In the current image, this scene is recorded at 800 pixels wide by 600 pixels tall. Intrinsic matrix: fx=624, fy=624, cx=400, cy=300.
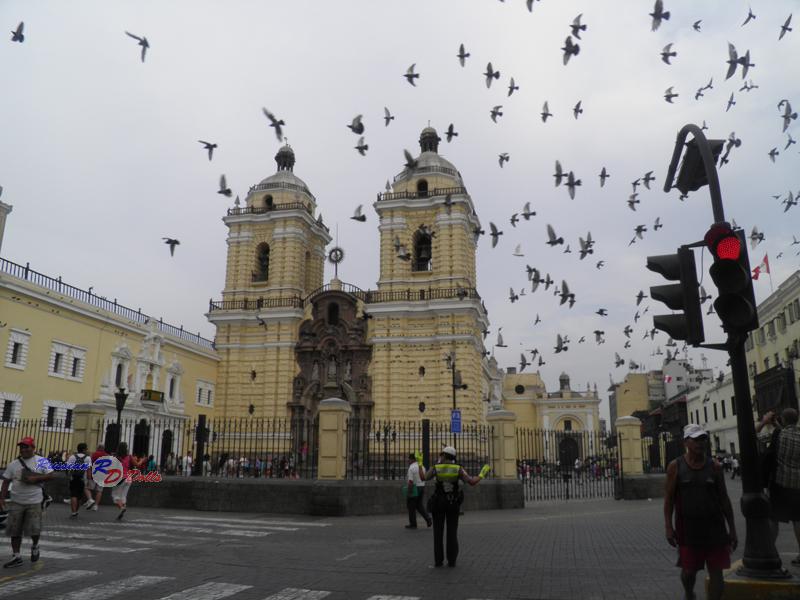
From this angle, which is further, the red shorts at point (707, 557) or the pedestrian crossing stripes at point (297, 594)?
the pedestrian crossing stripes at point (297, 594)

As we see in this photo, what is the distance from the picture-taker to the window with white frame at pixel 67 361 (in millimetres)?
27625

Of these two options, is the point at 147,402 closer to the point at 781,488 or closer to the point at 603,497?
the point at 603,497

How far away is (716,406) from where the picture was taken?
46.6 m

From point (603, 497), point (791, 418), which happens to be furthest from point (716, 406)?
point (791, 418)

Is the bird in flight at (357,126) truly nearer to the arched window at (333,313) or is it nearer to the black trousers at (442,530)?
the black trousers at (442,530)

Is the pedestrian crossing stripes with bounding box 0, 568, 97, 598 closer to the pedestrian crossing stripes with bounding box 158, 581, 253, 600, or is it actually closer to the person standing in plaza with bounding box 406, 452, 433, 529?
the pedestrian crossing stripes with bounding box 158, 581, 253, 600

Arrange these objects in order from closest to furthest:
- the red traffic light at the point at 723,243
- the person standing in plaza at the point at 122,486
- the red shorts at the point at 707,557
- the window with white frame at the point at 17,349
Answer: the red shorts at the point at 707,557 < the red traffic light at the point at 723,243 < the person standing in plaza at the point at 122,486 < the window with white frame at the point at 17,349

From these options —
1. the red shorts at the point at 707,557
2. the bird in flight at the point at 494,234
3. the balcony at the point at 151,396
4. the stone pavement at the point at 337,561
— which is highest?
the bird in flight at the point at 494,234

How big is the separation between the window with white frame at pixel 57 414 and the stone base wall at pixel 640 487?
22.4 meters

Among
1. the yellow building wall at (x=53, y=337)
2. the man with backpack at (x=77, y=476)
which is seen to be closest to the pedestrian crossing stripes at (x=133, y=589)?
the man with backpack at (x=77, y=476)

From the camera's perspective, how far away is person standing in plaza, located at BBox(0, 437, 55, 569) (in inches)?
310

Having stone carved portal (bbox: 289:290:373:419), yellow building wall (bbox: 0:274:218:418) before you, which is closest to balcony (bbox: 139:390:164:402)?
yellow building wall (bbox: 0:274:218:418)

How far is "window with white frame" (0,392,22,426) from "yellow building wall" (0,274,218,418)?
17 centimetres

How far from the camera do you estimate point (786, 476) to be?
21.2ft
